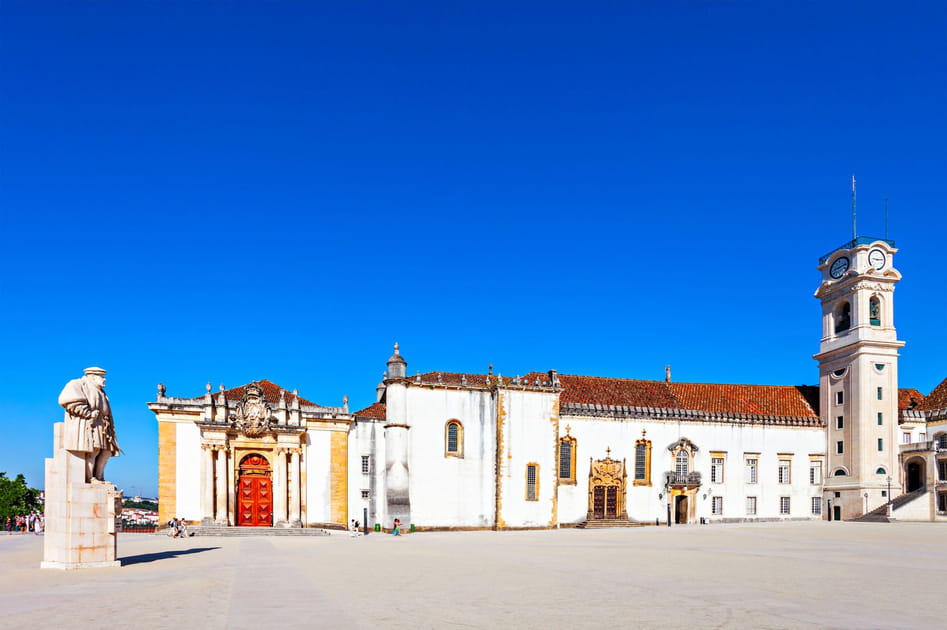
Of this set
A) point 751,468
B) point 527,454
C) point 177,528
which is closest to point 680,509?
point 751,468

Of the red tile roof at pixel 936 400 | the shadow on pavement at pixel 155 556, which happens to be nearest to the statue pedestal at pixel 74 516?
the shadow on pavement at pixel 155 556

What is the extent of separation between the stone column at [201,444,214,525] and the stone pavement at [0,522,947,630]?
512 inches

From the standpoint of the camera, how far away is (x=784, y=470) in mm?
53812

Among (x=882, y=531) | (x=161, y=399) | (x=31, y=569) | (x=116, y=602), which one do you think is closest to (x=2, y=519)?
(x=161, y=399)

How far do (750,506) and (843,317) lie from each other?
14709 mm

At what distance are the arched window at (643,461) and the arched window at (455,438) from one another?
1161cm

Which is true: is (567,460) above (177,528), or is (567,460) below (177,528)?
above

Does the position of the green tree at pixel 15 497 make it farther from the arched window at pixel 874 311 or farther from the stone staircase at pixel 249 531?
the arched window at pixel 874 311

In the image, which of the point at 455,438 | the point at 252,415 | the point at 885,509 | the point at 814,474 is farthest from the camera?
the point at 814,474

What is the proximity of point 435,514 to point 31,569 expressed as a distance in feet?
89.9

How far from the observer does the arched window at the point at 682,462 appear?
51062 millimetres

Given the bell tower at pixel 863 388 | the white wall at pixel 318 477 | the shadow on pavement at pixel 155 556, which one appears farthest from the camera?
the bell tower at pixel 863 388

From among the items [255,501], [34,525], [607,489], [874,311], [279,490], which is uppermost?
[874,311]

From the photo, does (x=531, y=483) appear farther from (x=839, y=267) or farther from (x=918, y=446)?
(x=839, y=267)
